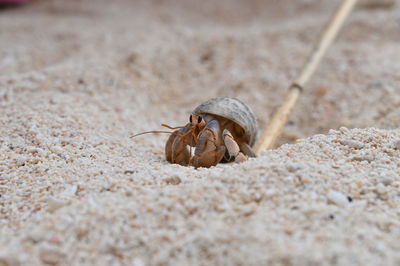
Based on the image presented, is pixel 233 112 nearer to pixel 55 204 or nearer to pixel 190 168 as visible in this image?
pixel 190 168

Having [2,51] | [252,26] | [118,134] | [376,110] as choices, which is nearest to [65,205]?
[118,134]

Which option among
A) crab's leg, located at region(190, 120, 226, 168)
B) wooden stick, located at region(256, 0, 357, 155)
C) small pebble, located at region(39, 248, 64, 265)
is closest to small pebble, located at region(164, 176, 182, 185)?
crab's leg, located at region(190, 120, 226, 168)

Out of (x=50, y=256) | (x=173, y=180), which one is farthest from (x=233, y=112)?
(x=50, y=256)

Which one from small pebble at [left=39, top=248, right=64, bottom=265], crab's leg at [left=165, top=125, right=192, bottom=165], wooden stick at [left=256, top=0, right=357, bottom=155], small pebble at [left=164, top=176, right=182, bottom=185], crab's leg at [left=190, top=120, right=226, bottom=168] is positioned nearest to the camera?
small pebble at [left=39, top=248, right=64, bottom=265]

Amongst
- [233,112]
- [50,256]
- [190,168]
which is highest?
[233,112]

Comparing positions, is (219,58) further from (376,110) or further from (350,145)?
(350,145)

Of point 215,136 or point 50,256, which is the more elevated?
point 215,136

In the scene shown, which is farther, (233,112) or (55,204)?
(233,112)

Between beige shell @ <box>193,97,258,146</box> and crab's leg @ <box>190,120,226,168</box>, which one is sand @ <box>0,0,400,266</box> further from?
beige shell @ <box>193,97,258,146</box>
